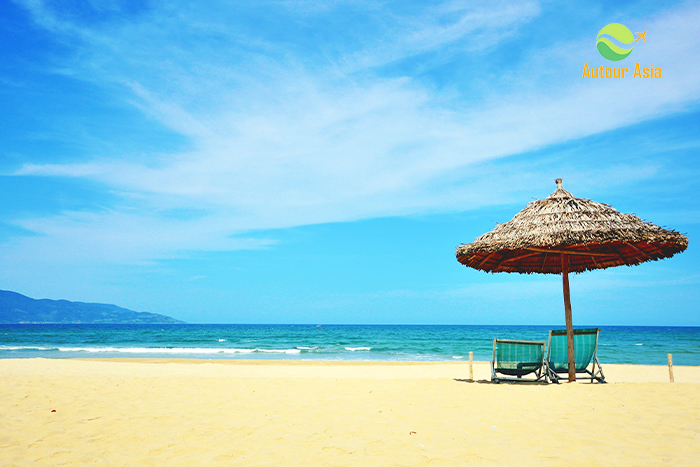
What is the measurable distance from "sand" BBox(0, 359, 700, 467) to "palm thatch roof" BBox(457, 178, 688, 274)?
2.13 m

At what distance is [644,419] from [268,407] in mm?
4306

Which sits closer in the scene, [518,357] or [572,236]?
[572,236]

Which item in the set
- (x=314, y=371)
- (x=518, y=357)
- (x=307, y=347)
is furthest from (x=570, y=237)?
(x=307, y=347)

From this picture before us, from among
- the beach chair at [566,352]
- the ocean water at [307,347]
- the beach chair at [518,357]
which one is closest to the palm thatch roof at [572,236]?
the beach chair at [566,352]

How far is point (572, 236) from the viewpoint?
6582 mm

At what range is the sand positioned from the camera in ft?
12.0

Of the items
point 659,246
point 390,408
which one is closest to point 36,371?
point 390,408

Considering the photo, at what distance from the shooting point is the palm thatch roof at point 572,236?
6562 millimetres

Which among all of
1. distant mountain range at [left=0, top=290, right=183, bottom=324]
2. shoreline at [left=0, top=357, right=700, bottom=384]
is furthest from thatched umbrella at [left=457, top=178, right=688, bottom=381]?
distant mountain range at [left=0, top=290, right=183, bottom=324]

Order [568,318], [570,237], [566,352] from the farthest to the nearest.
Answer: [566,352]
[568,318]
[570,237]

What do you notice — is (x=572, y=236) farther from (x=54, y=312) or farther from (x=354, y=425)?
(x=54, y=312)

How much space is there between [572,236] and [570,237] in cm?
3

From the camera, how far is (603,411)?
515 centimetres

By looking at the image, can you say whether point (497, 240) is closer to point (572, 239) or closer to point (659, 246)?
point (572, 239)
